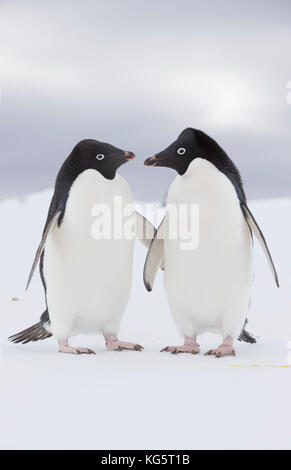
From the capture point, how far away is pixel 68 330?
2.12 m

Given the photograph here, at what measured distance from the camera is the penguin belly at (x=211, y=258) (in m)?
2.01

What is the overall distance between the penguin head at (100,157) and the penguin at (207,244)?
104 mm

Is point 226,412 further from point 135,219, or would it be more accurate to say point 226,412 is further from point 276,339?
point 276,339

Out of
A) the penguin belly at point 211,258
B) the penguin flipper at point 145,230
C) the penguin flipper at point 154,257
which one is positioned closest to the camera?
the penguin belly at point 211,258

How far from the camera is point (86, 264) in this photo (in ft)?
6.72

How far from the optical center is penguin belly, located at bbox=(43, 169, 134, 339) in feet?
6.73

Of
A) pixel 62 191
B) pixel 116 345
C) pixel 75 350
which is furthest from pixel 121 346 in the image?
pixel 62 191

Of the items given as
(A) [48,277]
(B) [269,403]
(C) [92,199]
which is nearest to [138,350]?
(A) [48,277]

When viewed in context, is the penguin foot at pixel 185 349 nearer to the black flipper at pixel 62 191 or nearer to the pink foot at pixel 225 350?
the pink foot at pixel 225 350

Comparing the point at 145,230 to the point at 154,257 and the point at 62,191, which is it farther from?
the point at 62,191

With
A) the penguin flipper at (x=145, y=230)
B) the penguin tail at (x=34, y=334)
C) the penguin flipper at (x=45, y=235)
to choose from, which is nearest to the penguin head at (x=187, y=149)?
the penguin flipper at (x=145, y=230)

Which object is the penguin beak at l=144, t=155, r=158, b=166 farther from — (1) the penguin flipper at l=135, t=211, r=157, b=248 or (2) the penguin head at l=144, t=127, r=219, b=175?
→ (1) the penguin flipper at l=135, t=211, r=157, b=248

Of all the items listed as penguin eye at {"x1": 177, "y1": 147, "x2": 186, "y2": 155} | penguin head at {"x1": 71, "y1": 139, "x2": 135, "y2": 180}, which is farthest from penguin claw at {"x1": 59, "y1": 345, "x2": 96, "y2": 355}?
penguin eye at {"x1": 177, "y1": 147, "x2": 186, "y2": 155}

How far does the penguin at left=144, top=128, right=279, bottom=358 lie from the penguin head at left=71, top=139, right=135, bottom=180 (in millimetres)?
104
